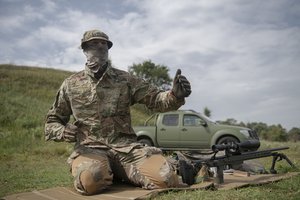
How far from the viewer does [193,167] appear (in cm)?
527

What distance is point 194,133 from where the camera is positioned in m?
14.5

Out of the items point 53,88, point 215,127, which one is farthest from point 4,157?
point 53,88

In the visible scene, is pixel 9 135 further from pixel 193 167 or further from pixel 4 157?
pixel 193 167

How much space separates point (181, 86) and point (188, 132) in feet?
33.3

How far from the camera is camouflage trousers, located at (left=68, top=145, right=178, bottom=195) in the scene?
4586mm

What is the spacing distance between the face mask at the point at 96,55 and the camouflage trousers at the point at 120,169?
1.17 meters

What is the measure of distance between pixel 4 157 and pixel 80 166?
1109 cm

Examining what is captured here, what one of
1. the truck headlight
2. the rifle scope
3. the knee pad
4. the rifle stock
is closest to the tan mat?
the knee pad

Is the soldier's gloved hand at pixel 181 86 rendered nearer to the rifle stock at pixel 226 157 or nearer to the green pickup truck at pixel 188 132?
the rifle stock at pixel 226 157

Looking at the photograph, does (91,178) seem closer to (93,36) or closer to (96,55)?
(96,55)

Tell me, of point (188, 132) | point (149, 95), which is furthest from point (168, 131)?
point (149, 95)

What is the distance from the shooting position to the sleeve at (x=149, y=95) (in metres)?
5.09

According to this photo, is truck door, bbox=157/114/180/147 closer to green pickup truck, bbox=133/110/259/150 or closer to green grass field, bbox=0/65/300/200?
green pickup truck, bbox=133/110/259/150

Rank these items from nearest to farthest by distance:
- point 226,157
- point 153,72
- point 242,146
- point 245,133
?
point 226,157, point 242,146, point 245,133, point 153,72
